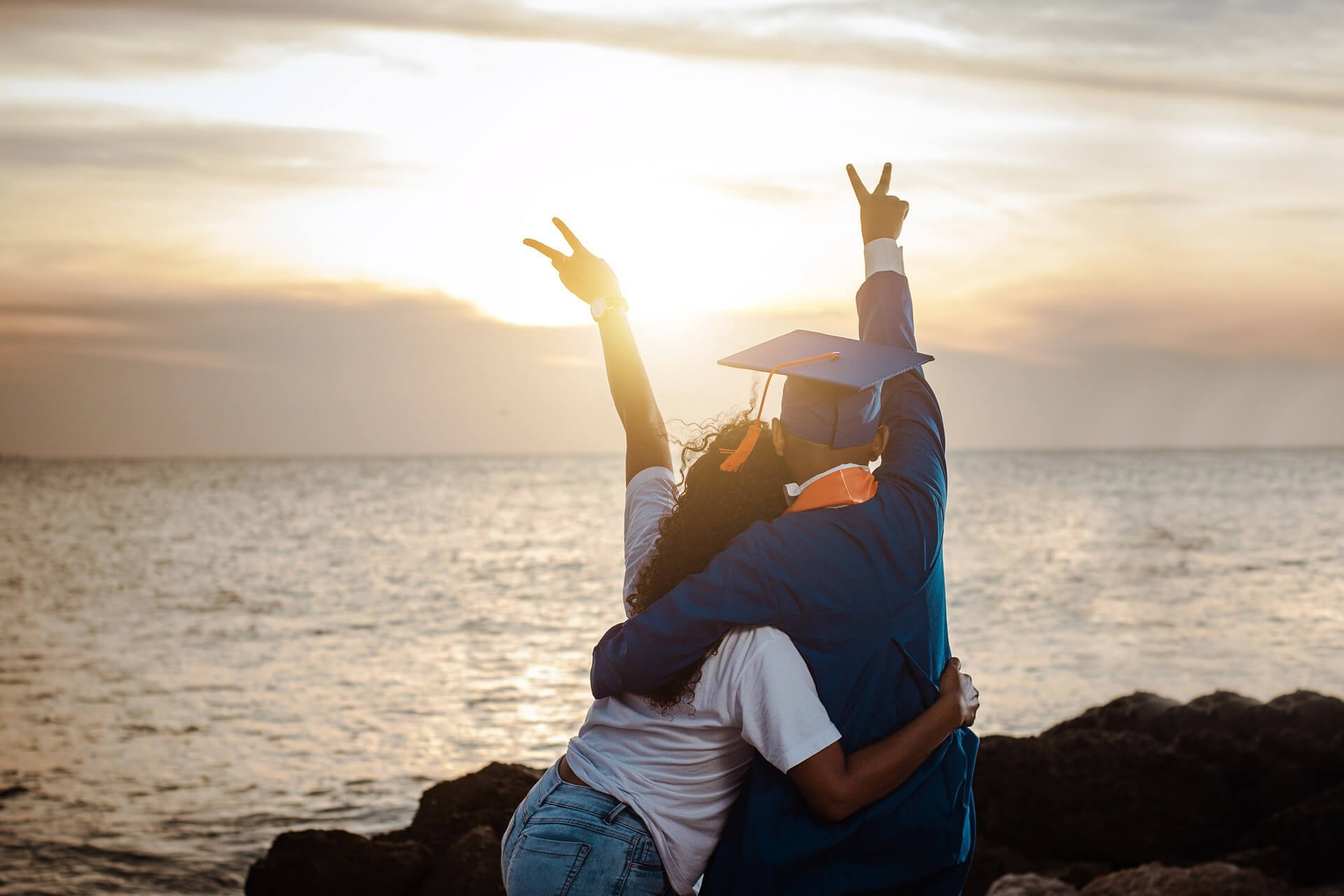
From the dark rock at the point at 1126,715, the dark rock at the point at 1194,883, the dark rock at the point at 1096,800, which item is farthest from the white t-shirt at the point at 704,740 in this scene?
the dark rock at the point at 1126,715

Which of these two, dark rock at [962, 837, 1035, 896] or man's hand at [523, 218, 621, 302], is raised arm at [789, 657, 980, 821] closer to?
man's hand at [523, 218, 621, 302]

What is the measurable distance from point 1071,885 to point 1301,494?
6025 cm

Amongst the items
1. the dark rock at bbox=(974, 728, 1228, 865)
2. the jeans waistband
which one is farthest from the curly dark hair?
the dark rock at bbox=(974, 728, 1228, 865)

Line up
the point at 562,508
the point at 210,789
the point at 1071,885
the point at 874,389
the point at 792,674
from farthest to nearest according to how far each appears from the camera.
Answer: the point at 562,508 < the point at 210,789 < the point at 1071,885 < the point at 874,389 < the point at 792,674

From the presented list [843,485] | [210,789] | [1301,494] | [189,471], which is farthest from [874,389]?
[189,471]

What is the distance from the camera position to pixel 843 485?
2.32 m

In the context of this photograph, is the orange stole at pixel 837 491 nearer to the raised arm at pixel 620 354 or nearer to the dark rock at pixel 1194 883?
the raised arm at pixel 620 354

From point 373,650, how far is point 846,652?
51.1 ft

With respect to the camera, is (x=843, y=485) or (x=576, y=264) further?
(x=576, y=264)

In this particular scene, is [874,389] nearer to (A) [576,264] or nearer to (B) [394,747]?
→ (A) [576,264]

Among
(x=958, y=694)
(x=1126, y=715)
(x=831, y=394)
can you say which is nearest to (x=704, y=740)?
(x=958, y=694)

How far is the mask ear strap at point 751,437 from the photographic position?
2.39m

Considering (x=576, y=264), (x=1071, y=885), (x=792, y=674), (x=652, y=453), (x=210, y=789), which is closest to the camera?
(x=792, y=674)

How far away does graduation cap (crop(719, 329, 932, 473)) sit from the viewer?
7.82 feet
